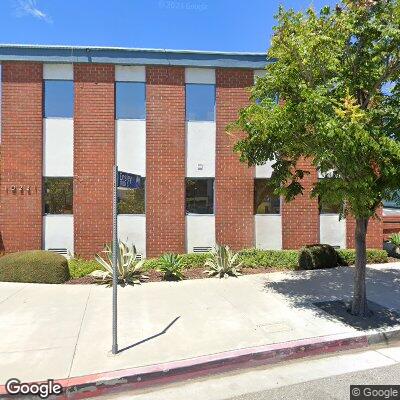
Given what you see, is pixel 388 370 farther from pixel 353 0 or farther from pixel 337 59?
pixel 353 0

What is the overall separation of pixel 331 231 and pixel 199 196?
15.4 ft

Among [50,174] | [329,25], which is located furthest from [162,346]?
[50,174]

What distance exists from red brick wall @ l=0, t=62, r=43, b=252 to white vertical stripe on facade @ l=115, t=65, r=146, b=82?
96.2 inches

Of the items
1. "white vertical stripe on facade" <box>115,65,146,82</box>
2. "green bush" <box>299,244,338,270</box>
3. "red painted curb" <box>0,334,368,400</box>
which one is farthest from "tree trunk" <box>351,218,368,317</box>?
"white vertical stripe on facade" <box>115,65,146,82</box>

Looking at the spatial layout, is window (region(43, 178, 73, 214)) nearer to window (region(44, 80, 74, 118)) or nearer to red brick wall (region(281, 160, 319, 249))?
window (region(44, 80, 74, 118))

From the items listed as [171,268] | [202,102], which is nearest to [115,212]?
[171,268]

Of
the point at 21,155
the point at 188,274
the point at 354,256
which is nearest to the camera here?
the point at 188,274

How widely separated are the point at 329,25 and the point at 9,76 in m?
10.0

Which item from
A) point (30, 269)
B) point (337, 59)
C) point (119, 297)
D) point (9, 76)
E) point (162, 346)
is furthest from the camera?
point (9, 76)

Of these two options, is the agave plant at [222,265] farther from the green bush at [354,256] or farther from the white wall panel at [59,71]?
the white wall panel at [59,71]

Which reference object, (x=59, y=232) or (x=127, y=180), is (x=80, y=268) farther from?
(x=127, y=180)

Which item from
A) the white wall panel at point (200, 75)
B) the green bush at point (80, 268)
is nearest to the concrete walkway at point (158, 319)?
the green bush at point (80, 268)

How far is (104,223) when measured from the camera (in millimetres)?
12203

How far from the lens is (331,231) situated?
13.0 meters
